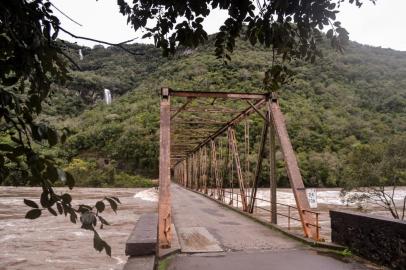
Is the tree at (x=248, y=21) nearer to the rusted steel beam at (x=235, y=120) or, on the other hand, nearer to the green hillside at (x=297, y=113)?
the rusted steel beam at (x=235, y=120)

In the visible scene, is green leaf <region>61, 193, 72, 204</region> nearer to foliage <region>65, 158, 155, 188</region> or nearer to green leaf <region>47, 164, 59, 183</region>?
green leaf <region>47, 164, 59, 183</region>

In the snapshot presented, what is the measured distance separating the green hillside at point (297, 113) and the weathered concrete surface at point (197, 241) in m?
33.0

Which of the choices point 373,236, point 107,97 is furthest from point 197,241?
point 107,97

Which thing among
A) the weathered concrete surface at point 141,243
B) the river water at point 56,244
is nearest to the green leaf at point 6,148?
the weathered concrete surface at point 141,243

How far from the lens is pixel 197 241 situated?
8172 millimetres

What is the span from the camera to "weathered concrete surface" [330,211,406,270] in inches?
209

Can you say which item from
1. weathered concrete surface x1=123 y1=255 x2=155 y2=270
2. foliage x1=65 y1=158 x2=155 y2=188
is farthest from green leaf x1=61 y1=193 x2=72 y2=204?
foliage x1=65 y1=158 x2=155 y2=188

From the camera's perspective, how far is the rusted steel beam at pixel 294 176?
802 cm

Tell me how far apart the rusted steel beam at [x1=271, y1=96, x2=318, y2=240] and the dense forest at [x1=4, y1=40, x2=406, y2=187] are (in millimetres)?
32867

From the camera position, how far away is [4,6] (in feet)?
6.60

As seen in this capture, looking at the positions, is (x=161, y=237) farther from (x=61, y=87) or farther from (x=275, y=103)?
(x=61, y=87)

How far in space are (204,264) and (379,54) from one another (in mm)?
101986

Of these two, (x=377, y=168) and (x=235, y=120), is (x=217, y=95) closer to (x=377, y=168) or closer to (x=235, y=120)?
(x=235, y=120)

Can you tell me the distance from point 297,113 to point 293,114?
730 millimetres
